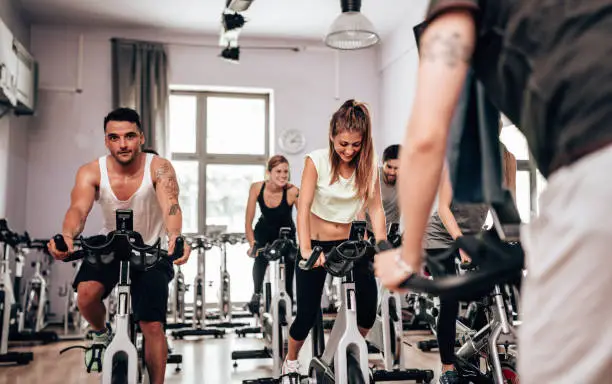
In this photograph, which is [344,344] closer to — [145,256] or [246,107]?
[145,256]

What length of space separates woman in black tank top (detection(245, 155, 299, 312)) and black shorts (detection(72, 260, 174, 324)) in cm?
235

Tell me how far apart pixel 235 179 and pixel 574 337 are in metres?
6.88

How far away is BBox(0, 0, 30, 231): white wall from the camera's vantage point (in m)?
5.79

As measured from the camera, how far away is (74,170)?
6.85 meters

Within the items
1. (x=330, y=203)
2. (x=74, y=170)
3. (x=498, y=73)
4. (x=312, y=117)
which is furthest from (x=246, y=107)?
(x=498, y=73)

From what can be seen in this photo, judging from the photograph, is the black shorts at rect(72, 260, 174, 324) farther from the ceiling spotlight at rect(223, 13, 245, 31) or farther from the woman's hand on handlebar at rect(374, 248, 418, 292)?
the ceiling spotlight at rect(223, 13, 245, 31)

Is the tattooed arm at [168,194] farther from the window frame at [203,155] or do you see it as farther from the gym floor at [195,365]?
the window frame at [203,155]

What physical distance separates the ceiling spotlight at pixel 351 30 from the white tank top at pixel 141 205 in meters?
2.13

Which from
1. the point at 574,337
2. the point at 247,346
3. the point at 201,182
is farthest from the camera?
the point at 201,182

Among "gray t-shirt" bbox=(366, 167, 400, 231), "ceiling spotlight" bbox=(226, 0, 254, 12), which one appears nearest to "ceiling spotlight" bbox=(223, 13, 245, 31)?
"ceiling spotlight" bbox=(226, 0, 254, 12)

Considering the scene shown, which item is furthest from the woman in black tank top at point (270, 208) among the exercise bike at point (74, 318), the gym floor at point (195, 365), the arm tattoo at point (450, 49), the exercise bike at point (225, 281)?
the arm tattoo at point (450, 49)

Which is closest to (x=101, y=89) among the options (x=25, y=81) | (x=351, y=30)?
(x=25, y=81)

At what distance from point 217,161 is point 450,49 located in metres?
6.71

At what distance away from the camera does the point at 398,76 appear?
7.04 metres
